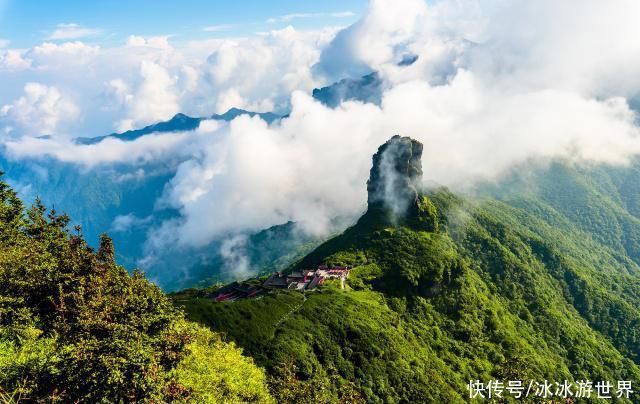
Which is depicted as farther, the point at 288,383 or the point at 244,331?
the point at 244,331

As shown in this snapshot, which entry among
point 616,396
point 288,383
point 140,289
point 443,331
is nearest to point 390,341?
point 443,331

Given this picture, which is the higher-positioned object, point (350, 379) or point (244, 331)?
point (244, 331)

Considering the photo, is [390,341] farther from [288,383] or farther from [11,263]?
[11,263]

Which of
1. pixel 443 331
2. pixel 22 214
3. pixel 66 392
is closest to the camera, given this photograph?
pixel 66 392

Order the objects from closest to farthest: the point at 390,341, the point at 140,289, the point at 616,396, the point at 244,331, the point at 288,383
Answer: the point at 140,289 → the point at 288,383 → the point at 244,331 → the point at 390,341 → the point at 616,396

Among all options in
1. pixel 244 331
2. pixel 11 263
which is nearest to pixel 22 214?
pixel 11 263

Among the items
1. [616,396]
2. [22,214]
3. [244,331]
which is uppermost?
[22,214]

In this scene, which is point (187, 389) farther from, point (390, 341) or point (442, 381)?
point (442, 381)
